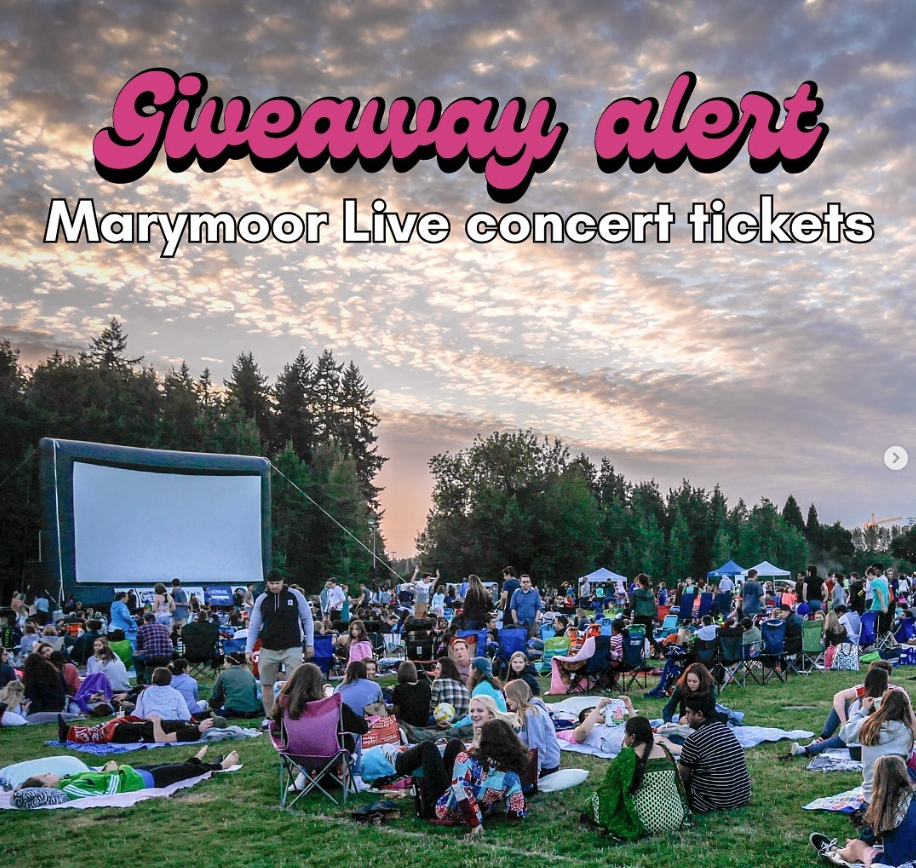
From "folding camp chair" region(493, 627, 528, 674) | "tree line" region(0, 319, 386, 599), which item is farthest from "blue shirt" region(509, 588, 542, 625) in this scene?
"tree line" region(0, 319, 386, 599)

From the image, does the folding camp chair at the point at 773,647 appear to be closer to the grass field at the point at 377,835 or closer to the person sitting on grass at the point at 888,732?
the grass field at the point at 377,835

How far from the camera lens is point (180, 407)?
1777 inches

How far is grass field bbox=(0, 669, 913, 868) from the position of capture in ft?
16.9

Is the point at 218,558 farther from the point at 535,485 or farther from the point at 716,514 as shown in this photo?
the point at 716,514

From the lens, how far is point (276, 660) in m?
8.94

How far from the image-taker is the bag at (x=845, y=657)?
14.0 metres

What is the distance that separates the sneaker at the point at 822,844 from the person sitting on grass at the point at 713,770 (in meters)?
0.89

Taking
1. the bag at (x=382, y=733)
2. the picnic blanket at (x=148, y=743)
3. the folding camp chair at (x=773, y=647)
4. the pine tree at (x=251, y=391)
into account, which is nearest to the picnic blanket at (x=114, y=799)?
the bag at (x=382, y=733)

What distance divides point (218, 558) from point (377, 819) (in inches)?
864

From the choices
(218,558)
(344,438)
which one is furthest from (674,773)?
(344,438)

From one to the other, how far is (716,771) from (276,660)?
4.56 m

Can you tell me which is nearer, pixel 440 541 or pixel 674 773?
pixel 674 773

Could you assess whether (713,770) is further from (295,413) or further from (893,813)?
(295,413)

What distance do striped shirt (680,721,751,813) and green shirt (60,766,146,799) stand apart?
13.9ft
